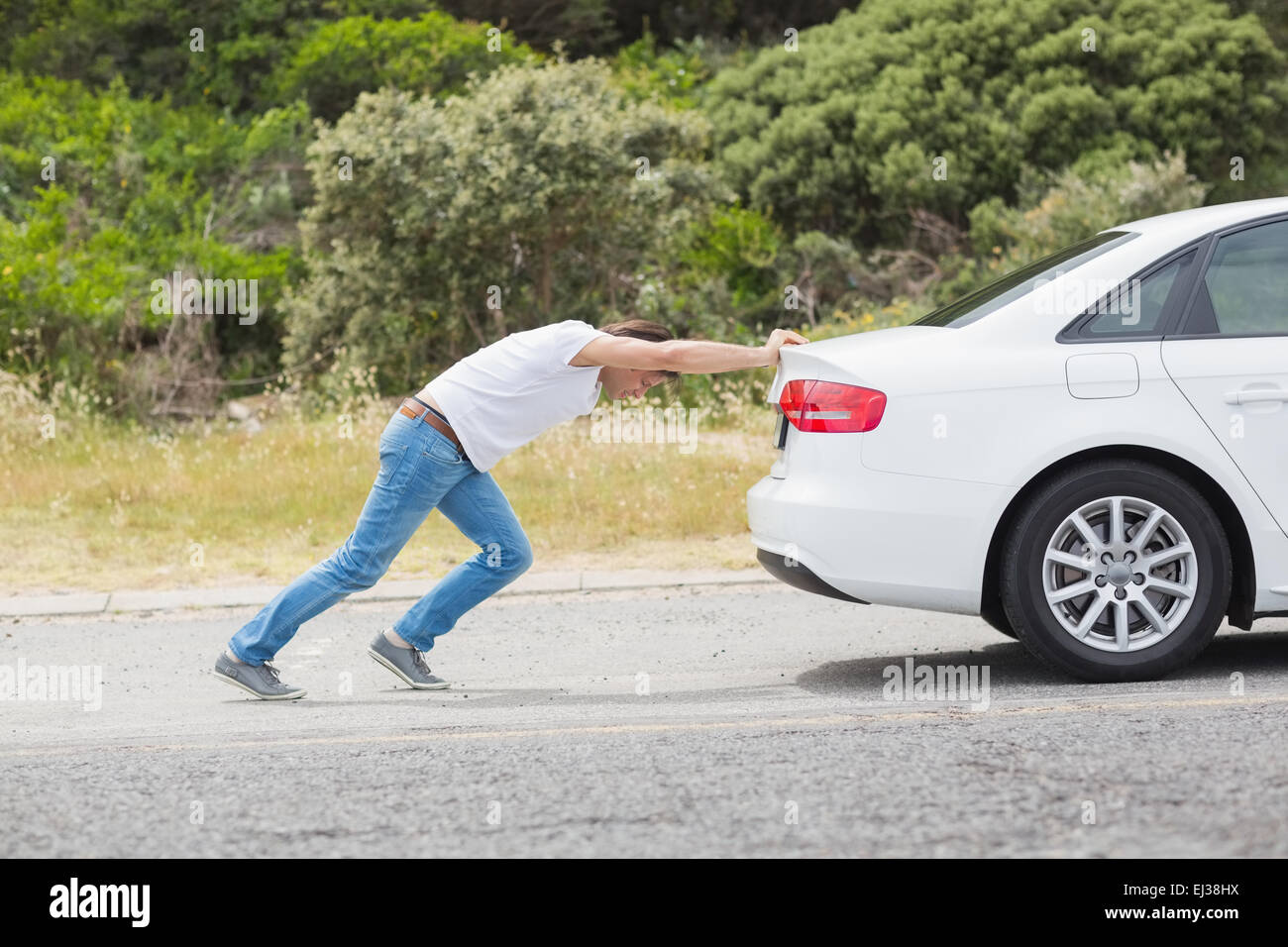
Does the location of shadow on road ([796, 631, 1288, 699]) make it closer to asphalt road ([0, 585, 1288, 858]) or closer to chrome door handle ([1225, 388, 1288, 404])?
asphalt road ([0, 585, 1288, 858])

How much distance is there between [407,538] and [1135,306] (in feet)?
9.63

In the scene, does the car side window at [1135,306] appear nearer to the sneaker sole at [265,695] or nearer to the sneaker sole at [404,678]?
the sneaker sole at [404,678]

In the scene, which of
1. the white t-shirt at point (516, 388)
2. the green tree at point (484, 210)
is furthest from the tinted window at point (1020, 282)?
the green tree at point (484, 210)

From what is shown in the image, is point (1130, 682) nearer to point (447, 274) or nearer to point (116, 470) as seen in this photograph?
point (116, 470)

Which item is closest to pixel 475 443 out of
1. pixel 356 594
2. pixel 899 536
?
pixel 899 536

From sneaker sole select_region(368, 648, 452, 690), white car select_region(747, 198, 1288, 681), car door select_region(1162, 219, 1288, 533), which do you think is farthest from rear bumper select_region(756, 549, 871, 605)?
sneaker sole select_region(368, 648, 452, 690)

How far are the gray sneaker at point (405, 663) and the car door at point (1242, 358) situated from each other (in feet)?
10.5


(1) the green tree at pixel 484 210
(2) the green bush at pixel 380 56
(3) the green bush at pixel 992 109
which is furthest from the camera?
(2) the green bush at pixel 380 56

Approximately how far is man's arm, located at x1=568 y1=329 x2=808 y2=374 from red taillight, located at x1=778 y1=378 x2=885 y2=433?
0.24m

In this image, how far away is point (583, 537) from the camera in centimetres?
999

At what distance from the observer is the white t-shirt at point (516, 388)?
19.2ft

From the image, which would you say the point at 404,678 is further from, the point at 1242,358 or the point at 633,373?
the point at 1242,358
